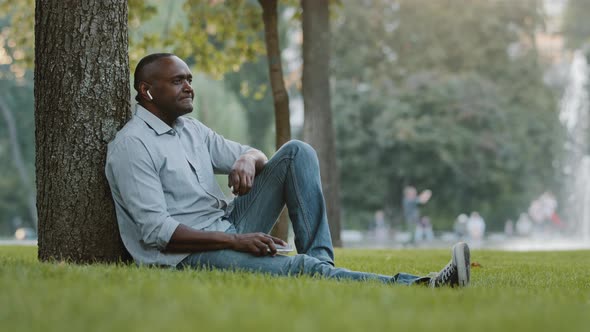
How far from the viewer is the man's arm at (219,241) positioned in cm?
509

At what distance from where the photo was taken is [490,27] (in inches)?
1448

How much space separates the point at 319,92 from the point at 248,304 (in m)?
10.5

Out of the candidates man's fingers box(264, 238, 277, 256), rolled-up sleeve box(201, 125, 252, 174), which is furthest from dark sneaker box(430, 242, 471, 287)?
rolled-up sleeve box(201, 125, 252, 174)

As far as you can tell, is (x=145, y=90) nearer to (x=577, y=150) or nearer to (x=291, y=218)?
(x=291, y=218)

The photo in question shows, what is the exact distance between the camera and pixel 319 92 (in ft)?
45.1

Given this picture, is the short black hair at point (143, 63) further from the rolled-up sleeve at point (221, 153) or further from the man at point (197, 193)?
the rolled-up sleeve at point (221, 153)

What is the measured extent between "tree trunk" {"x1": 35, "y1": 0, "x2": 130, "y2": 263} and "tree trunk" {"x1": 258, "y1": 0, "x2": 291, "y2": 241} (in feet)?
16.7

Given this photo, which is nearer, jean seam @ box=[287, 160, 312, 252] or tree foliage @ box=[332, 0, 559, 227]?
jean seam @ box=[287, 160, 312, 252]

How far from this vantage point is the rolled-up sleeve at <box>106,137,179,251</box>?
5098 millimetres

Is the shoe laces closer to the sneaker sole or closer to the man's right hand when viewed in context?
the sneaker sole

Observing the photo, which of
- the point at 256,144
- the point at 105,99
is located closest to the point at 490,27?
the point at 256,144

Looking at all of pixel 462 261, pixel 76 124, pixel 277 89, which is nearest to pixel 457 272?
pixel 462 261

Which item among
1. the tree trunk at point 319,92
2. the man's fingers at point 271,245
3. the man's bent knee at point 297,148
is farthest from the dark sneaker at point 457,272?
the tree trunk at point 319,92

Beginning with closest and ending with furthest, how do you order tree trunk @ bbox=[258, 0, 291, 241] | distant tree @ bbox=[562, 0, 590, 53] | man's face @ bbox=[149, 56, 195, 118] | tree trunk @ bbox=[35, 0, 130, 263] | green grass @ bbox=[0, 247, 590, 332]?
green grass @ bbox=[0, 247, 590, 332] → man's face @ bbox=[149, 56, 195, 118] → tree trunk @ bbox=[35, 0, 130, 263] → tree trunk @ bbox=[258, 0, 291, 241] → distant tree @ bbox=[562, 0, 590, 53]
